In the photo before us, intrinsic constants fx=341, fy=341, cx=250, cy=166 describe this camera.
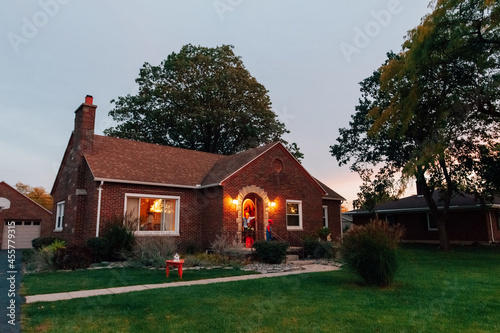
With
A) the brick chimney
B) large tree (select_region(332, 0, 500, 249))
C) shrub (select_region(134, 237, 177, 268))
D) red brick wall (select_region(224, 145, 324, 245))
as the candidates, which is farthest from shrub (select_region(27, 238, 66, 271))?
large tree (select_region(332, 0, 500, 249))

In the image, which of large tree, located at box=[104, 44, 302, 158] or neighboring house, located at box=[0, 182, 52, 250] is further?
large tree, located at box=[104, 44, 302, 158]

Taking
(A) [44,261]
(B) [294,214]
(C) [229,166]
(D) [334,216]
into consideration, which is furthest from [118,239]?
(D) [334,216]

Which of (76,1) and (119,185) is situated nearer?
(76,1)

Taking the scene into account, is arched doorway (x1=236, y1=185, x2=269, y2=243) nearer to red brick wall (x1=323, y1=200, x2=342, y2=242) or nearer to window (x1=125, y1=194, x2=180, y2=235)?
window (x1=125, y1=194, x2=180, y2=235)

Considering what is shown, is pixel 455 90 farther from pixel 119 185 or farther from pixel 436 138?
pixel 119 185

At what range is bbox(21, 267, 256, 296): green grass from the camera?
330 inches

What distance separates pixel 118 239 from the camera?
45.9 ft

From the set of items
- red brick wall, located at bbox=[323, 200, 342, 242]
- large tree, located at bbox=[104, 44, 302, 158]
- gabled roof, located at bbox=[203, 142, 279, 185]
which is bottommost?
red brick wall, located at bbox=[323, 200, 342, 242]

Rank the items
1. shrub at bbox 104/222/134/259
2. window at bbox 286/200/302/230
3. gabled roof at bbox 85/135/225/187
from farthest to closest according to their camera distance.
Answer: window at bbox 286/200/302/230 → gabled roof at bbox 85/135/225/187 → shrub at bbox 104/222/134/259

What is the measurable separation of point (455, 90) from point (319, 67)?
21.4 feet

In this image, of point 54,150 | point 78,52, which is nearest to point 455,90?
point 78,52

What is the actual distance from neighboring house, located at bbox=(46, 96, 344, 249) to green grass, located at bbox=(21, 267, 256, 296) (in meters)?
3.79

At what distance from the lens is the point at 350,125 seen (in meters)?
24.9

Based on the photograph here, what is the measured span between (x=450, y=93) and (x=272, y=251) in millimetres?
11515
